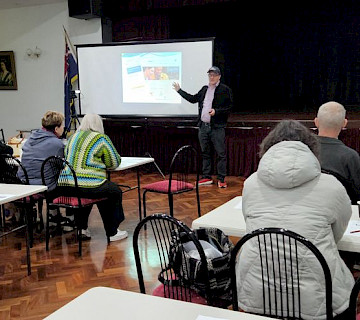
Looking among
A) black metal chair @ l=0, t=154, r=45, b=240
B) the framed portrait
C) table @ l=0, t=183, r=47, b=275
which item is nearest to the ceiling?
the framed portrait

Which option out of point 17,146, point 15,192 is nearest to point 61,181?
point 15,192

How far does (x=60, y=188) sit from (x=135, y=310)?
2.46m

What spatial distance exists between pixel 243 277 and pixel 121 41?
19.8 ft

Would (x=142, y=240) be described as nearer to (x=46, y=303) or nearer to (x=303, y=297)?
(x=46, y=303)

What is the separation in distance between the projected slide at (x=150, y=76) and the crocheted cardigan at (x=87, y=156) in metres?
2.89

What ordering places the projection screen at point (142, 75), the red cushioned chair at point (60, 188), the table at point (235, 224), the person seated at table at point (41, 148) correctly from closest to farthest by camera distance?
the table at point (235, 224)
the red cushioned chair at point (60, 188)
the person seated at table at point (41, 148)
the projection screen at point (142, 75)

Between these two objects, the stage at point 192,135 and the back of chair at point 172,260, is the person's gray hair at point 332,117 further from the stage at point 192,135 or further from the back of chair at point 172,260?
the stage at point 192,135

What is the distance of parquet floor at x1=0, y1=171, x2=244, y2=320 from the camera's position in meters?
2.66

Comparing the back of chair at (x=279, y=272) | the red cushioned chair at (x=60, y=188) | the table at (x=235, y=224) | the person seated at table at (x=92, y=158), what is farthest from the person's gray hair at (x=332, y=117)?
the red cushioned chair at (x=60, y=188)

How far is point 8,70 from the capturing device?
26.4 feet

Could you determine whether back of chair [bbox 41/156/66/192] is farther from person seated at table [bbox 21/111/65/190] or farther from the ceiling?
the ceiling

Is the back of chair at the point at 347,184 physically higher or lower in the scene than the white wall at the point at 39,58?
lower

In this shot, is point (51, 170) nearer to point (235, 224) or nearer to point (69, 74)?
point (235, 224)

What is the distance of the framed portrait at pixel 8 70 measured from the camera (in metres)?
8.00
